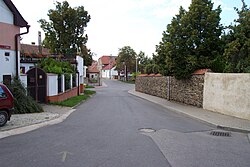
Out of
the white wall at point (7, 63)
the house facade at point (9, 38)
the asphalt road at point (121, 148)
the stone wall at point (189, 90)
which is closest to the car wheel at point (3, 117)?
the asphalt road at point (121, 148)

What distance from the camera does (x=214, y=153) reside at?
23.0 ft

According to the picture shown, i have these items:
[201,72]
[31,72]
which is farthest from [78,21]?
[201,72]

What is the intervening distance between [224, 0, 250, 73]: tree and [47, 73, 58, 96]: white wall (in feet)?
39.1

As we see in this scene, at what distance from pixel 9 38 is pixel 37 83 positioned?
13.6 ft

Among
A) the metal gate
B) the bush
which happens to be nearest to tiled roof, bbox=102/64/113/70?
the metal gate

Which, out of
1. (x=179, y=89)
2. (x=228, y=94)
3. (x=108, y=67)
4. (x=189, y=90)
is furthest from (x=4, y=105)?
(x=108, y=67)

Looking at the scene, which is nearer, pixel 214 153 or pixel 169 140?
pixel 214 153

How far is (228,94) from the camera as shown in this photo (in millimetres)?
14156

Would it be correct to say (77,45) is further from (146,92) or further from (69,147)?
(69,147)

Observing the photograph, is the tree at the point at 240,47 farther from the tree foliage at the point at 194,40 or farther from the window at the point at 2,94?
the window at the point at 2,94

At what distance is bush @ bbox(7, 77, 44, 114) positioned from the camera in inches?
575

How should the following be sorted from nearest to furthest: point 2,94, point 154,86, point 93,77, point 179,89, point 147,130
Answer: point 147,130
point 2,94
point 179,89
point 154,86
point 93,77

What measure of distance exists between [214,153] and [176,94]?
16235 mm

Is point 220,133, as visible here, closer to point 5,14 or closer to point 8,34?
point 8,34
